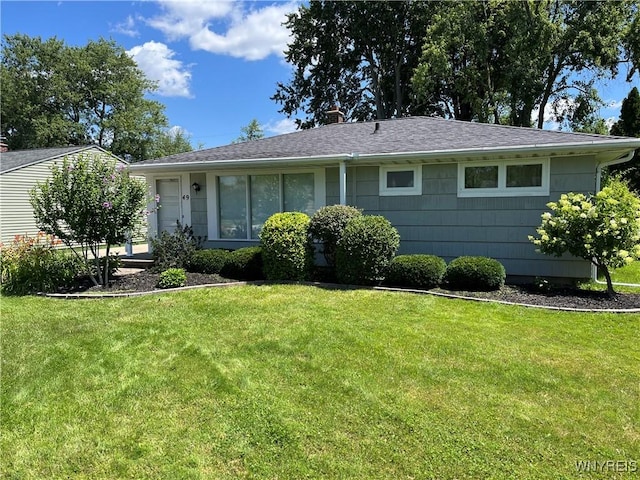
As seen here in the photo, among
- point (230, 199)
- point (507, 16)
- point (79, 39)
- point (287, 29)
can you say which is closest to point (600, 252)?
point (230, 199)

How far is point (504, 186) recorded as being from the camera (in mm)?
7996

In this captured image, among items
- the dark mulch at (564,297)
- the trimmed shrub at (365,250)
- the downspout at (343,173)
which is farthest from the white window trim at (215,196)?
the dark mulch at (564,297)

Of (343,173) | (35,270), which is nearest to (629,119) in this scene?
(343,173)

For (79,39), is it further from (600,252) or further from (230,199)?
(600,252)

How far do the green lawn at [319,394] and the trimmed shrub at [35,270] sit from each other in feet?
6.41

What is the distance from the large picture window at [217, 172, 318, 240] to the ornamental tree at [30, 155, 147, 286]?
2.84m

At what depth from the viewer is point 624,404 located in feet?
10.8

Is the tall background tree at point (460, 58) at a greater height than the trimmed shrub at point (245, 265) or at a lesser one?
greater

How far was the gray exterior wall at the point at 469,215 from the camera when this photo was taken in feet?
25.0

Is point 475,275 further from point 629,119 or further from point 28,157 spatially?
point 28,157

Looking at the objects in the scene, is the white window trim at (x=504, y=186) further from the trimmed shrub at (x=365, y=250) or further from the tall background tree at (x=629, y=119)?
the tall background tree at (x=629, y=119)

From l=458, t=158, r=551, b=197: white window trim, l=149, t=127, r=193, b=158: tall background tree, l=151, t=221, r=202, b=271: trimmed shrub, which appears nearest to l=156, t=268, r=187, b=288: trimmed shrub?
l=151, t=221, r=202, b=271: trimmed shrub

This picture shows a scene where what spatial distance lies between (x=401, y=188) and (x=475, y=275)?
108 inches

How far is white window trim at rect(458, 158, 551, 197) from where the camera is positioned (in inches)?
303
